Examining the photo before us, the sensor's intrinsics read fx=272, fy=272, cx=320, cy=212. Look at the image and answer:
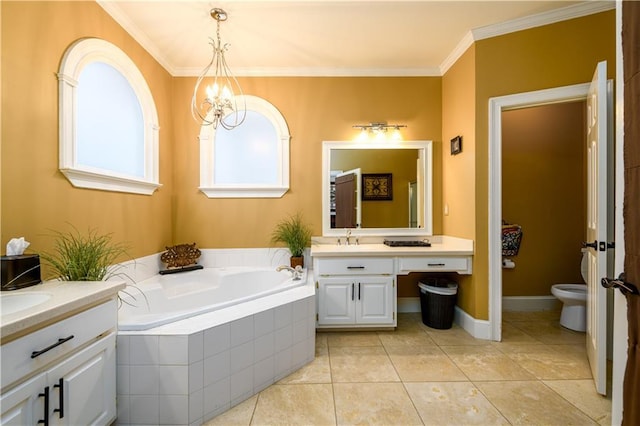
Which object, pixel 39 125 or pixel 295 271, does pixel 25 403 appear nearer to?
pixel 39 125

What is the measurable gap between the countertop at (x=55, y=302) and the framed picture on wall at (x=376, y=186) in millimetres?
2331

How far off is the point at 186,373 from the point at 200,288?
4.23 feet

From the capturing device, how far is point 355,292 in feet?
8.20

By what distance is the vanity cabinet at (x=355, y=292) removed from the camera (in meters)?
2.49

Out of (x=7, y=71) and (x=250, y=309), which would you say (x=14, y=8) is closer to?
(x=7, y=71)

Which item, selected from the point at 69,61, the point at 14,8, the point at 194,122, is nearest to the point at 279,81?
the point at 194,122

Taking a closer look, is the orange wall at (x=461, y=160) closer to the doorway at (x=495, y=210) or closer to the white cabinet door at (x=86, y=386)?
the doorway at (x=495, y=210)

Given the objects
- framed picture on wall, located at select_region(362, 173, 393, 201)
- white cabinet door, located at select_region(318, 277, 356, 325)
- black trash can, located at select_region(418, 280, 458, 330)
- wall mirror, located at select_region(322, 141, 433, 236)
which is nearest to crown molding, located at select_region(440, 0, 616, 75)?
wall mirror, located at select_region(322, 141, 433, 236)

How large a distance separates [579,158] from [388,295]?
2.72 meters

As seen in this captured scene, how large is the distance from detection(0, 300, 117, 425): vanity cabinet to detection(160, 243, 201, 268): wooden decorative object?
53.2 inches

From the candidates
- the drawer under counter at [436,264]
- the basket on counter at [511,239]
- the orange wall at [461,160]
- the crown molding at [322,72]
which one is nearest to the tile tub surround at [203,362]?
the drawer under counter at [436,264]

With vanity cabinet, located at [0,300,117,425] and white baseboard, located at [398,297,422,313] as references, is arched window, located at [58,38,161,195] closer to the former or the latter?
vanity cabinet, located at [0,300,117,425]

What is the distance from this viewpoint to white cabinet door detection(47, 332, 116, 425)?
1.07 meters

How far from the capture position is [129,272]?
89.4 inches
